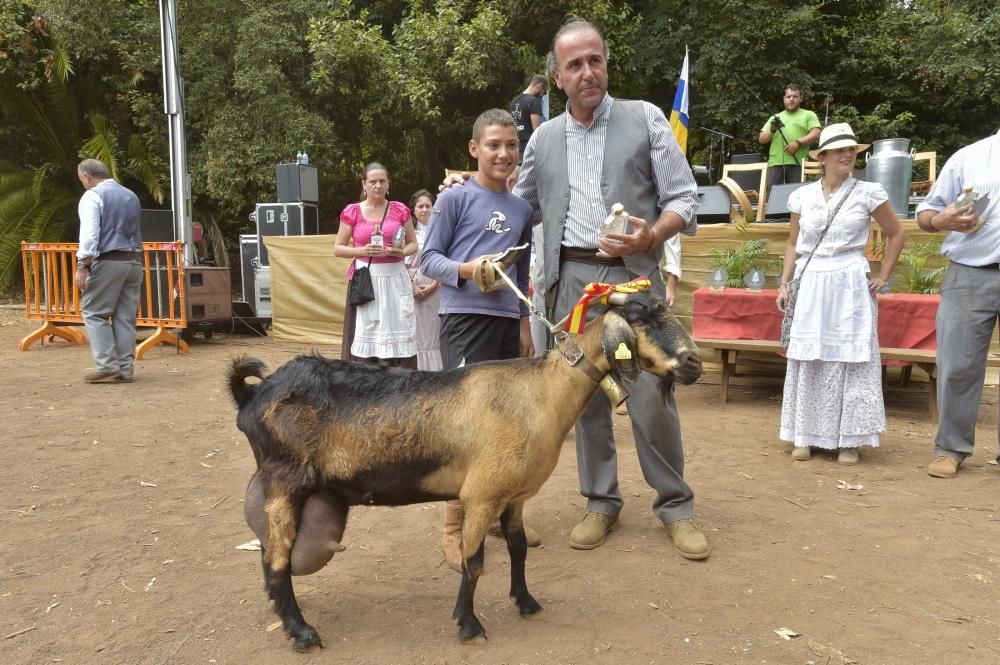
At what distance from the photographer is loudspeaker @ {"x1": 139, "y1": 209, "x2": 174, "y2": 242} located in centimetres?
1252

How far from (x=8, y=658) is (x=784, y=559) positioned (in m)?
3.49

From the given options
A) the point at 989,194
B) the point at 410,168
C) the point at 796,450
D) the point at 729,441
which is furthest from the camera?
the point at 410,168

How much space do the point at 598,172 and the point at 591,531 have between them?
6.22ft

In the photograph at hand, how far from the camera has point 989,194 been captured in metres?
4.86

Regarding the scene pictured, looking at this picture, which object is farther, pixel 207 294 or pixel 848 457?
pixel 207 294

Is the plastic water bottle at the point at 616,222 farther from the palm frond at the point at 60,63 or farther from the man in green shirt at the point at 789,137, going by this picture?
the palm frond at the point at 60,63

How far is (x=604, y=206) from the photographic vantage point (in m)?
3.66

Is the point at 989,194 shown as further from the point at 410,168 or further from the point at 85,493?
the point at 410,168

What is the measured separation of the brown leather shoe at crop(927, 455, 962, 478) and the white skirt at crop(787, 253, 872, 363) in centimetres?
85

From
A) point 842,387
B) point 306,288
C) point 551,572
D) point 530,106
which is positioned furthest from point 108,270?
point 842,387

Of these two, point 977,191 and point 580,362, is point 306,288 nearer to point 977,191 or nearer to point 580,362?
point 977,191

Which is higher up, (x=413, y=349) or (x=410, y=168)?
(x=410, y=168)

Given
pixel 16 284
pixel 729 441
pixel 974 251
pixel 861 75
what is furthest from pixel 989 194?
pixel 16 284

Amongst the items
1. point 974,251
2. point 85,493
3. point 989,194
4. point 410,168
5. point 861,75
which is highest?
point 861,75
